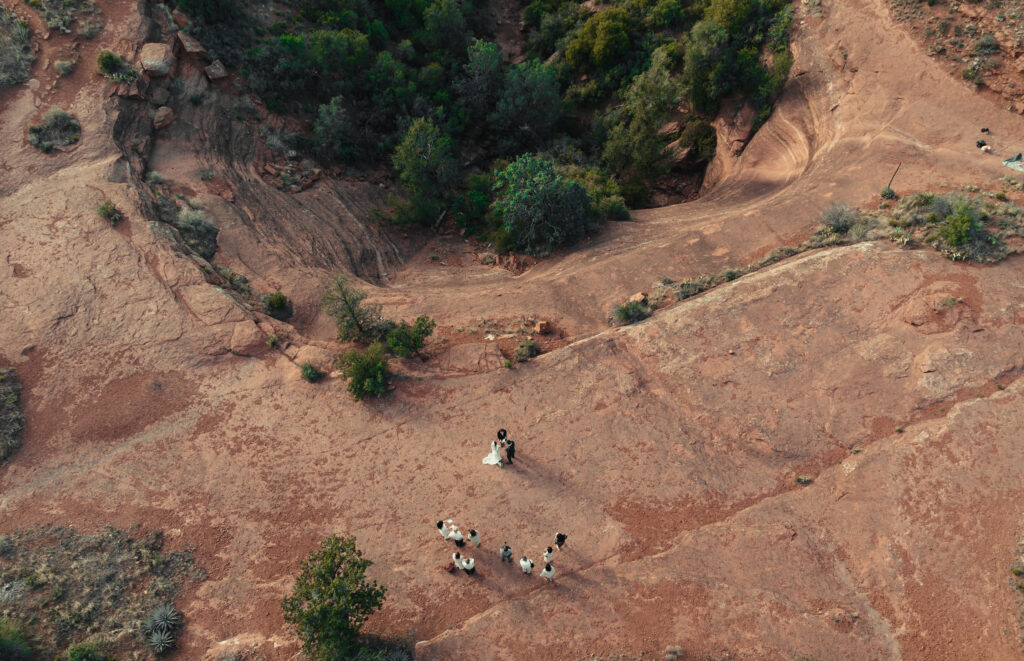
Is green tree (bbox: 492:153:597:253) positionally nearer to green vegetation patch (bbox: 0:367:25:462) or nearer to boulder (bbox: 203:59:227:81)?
boulder (bbox: 203:59:227:81)

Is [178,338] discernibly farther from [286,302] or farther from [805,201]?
[805,201]

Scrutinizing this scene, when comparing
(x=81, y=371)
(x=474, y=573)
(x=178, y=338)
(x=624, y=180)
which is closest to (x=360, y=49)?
(x=624, y=180)

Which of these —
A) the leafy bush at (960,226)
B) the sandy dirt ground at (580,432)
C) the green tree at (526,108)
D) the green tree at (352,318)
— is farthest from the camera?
the green tree at (526,108)

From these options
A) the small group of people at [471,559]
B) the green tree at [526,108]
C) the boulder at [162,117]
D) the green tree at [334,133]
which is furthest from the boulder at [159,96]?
the small group of people at [471,559]

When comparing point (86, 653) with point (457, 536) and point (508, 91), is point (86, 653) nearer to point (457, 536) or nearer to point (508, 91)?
point (457, 536)

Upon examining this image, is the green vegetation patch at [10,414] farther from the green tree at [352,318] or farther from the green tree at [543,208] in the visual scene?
the green tree at [543,208]
